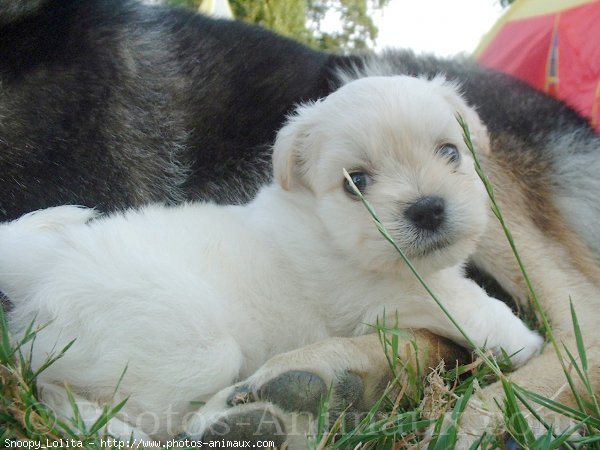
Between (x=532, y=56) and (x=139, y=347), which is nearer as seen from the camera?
(x=139, y=347)

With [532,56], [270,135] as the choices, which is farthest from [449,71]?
[532,56]

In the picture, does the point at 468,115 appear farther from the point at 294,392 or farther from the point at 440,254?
the point at 294,392

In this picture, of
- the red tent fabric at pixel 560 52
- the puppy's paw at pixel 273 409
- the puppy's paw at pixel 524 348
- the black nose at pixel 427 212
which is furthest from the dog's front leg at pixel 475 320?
the red tent fabric at pixel 560 52

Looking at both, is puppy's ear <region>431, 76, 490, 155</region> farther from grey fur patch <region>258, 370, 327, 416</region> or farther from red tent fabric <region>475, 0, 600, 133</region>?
red tent fabric <region>475, 0, 600, 133</region>

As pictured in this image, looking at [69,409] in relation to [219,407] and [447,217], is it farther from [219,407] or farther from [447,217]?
[447,217]

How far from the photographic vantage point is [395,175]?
1.65m

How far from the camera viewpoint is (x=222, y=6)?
495cm

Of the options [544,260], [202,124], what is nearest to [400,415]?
[544,260]

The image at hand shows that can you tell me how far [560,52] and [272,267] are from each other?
2.69 m

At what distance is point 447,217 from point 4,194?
1.48 metres

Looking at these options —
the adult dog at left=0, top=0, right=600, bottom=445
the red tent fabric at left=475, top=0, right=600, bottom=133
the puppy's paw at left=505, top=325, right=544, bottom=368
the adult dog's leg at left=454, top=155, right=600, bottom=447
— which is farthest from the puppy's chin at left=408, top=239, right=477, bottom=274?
the red tent fabric at left=475, top=0, right=600, bottom=133

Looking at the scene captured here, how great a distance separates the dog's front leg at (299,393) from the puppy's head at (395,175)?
8.8 inches

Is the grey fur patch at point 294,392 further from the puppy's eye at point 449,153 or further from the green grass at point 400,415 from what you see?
the puppy's eye at point 449,153

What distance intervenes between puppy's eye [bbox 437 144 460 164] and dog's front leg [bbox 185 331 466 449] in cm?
45
